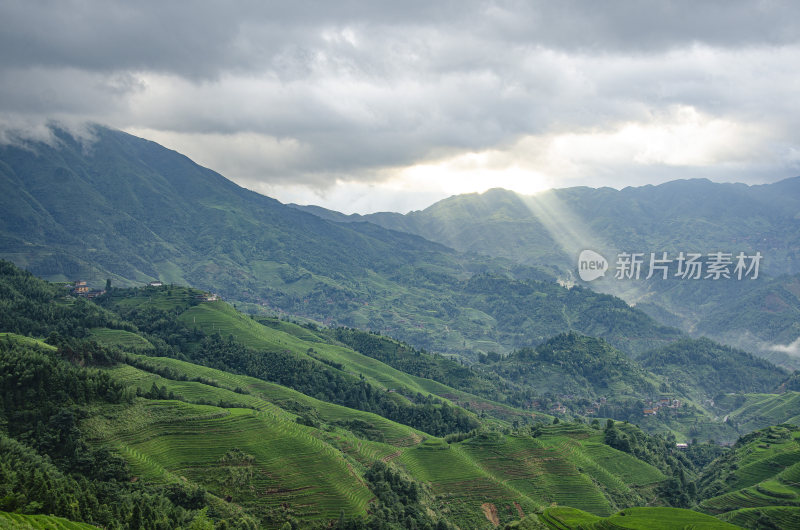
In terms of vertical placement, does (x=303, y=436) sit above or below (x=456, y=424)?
above

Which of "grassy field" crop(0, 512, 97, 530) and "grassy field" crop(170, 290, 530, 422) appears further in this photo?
"grassy field" crop(170, 290, 530, 422)

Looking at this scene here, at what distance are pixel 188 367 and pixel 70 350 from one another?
36009 mm

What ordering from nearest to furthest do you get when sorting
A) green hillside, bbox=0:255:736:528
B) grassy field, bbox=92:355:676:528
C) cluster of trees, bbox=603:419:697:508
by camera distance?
green hillside, bbox=0:255:736:528 → grassy field, bbox=92:355:676:528 → cluster of trees, bbox=603:419:697:508

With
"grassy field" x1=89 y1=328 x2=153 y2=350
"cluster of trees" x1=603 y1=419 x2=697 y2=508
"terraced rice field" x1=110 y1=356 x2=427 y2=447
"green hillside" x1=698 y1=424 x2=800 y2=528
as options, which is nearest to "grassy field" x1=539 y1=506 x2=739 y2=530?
Result: "green hillside" x1=698 y1=424 x2=800 y2=528

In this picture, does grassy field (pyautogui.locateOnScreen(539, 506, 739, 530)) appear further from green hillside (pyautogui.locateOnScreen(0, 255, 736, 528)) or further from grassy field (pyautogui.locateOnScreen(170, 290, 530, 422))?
grassy field (pyautogui.locateOnScreen(170, 290, 530, 422))

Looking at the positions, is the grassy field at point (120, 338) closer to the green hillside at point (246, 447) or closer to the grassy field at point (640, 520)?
the green hillside at point (246, 447)

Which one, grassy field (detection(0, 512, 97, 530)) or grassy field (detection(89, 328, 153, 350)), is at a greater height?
grassy field (detection(0, 512, 97, 530))

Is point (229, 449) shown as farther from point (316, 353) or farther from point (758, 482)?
point (316, 353)

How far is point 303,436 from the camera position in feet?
310

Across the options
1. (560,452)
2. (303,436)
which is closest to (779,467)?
(560,452)

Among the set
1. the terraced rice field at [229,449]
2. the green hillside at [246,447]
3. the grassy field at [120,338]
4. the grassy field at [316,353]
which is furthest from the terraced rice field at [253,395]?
the grassy field at [316,353]

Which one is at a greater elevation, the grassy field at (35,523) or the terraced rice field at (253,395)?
the grassy field at (35,523)

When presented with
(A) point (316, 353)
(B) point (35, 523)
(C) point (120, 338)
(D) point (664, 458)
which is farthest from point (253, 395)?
(D) point (664, 458)

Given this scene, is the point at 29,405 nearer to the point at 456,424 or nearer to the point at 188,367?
the point at 188,367
